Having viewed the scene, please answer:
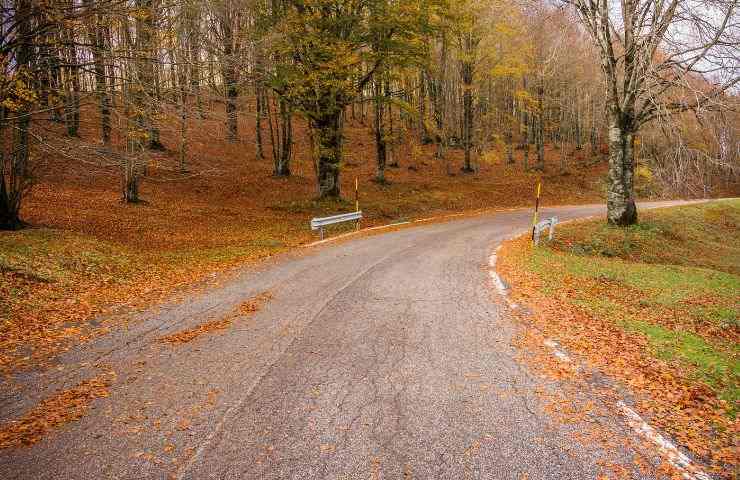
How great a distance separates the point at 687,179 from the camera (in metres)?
11.9

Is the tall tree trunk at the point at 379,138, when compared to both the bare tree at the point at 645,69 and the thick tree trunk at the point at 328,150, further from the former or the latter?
the bare tree at the point at 645,69

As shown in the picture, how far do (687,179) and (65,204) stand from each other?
20.4 m

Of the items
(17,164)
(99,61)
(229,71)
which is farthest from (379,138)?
(99,61)

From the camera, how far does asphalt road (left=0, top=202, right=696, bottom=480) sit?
3.34 metres

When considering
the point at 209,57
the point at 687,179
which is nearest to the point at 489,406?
the point at 209,57

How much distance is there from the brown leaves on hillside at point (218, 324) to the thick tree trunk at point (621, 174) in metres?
13.2

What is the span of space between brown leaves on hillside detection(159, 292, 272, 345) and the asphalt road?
0.58ft

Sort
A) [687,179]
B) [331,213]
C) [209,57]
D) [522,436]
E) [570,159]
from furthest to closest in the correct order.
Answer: [570,159] → [331,213] → [687,179] → [209,57] → [522,436]

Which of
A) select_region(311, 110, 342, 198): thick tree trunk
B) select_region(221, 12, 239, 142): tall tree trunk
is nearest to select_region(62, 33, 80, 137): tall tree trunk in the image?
select_region(221, 12, 239, 142): tall tree trunk

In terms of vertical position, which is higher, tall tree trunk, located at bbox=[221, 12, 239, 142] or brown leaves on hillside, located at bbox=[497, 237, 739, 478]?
tall tree trunk, located at bbox=[221, 12, 239, 142]

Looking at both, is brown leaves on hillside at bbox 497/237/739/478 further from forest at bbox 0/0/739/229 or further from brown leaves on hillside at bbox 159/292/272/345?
Result: forest at bbox 0/0/739/229

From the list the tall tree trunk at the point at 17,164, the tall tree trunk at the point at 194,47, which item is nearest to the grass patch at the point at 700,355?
the tall tree trunk at the point at 194,47

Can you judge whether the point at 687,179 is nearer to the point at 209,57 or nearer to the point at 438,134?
the point at 209,57

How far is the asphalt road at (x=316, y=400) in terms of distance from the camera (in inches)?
131
